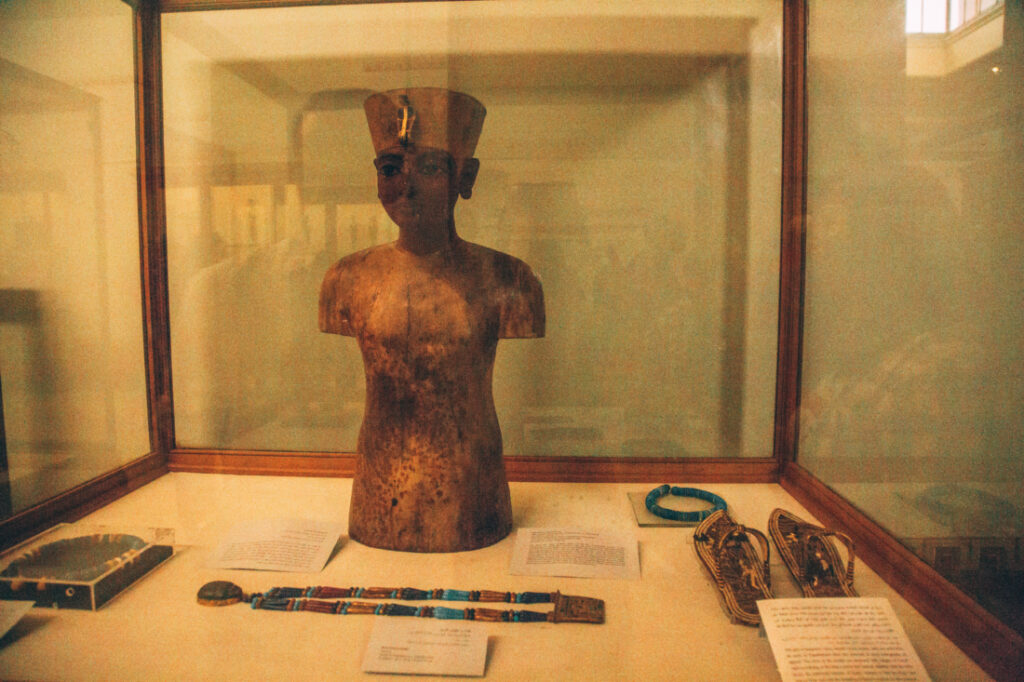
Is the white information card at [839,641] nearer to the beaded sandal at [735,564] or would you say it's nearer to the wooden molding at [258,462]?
the beaded sandal at [735,564]

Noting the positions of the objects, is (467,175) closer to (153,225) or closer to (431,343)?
(431,343)

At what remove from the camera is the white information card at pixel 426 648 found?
1.18m

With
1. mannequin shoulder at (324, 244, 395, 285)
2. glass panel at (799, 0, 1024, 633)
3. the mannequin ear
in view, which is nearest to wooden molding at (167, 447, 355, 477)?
mannequin shoulder at (324, 244, 395, 285)

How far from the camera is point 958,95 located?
1.37 m

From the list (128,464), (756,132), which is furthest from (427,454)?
(756,132)

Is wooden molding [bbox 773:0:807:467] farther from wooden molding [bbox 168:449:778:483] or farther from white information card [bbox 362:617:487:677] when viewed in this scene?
white information card [bbox 362:617:487:677]

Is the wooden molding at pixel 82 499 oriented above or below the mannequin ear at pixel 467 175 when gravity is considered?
below

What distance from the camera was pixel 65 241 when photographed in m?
1.74

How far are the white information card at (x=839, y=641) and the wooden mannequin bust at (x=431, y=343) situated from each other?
2.61ft

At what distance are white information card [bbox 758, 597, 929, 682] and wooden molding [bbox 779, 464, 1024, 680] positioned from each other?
153mm

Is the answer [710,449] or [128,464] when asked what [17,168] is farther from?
[710,449]

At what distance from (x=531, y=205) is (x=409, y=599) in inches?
55.4

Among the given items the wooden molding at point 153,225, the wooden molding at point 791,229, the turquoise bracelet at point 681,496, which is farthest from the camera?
the wooden molding at point 791,229

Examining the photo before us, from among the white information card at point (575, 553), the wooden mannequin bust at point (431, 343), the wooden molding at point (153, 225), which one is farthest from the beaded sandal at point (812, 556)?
the wooden molding at point (153, 225)
